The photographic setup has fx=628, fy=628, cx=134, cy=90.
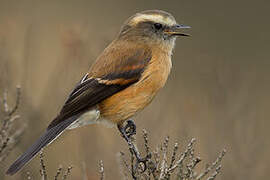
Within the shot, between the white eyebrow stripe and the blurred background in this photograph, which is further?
the blurred background

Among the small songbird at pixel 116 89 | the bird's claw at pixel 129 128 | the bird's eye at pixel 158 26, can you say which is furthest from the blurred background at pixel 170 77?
the bird's eye at pixel 158 26

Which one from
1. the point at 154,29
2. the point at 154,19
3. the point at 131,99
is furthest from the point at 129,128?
the point at 154,19

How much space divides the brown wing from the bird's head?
18.2 inches

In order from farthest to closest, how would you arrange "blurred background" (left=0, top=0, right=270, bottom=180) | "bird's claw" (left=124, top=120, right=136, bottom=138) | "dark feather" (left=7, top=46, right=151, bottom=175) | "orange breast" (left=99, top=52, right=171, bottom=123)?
1. "blurred background" (left=0, top=0, right=270, bottom=180)
2. "bird's claw" (left=124, top=120, right=136, bottom=138)
3. "orange breast" (left=99, top=52, right=171, bottom=123)
4. "dark feather" (left=7, top=46, right=151, bottom=175)

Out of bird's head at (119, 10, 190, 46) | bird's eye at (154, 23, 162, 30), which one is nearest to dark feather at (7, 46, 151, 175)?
bird's head at (119, 10, 190, 46)

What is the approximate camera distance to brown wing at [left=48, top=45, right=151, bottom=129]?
6312mm

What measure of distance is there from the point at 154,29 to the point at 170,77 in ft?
16.9

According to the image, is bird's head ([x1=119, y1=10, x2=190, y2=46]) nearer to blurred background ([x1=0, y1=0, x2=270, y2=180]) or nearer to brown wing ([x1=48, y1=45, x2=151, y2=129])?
brown wing ([x1=48, y1=45, x2=151, y2=129])

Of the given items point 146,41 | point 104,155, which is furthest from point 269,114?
point 146,41

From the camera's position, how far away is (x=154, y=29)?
7.01 meters

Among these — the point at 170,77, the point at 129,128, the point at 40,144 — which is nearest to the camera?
the point at 40,144

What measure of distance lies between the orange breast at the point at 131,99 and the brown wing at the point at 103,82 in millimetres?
60

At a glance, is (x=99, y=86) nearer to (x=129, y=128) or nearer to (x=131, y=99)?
(x=131, y=99)

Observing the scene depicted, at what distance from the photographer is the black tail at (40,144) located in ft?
17.9
